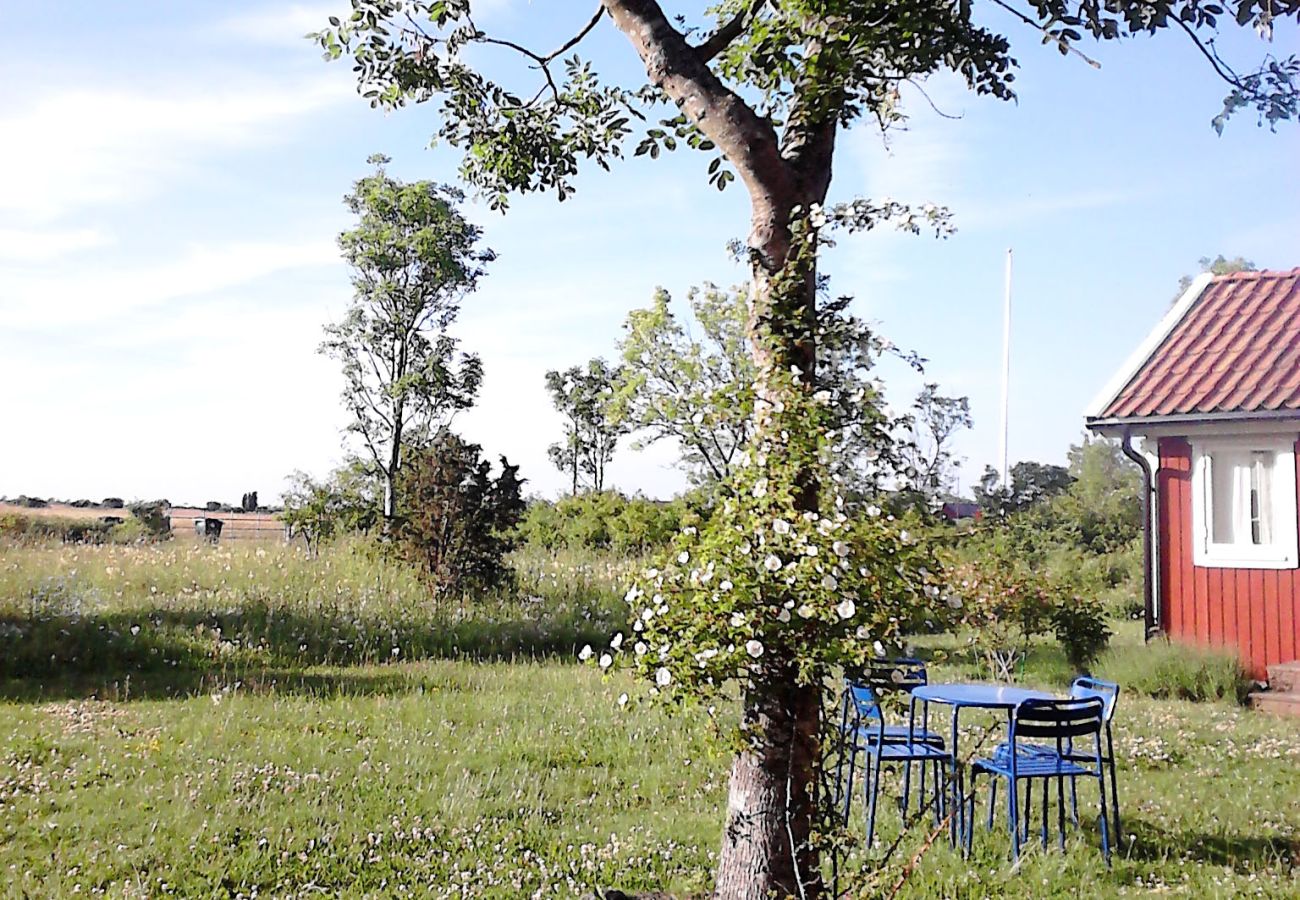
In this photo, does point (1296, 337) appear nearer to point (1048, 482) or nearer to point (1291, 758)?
point (1291, 758)

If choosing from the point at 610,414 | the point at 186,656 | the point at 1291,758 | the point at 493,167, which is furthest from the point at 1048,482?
the point at 493,167

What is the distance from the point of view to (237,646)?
1002 cm

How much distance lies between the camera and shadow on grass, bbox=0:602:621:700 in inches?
347

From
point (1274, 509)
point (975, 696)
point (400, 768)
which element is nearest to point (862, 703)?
point (975, 696)

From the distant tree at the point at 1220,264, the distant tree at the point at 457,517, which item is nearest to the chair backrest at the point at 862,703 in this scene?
the distant tree at the point at 457,517

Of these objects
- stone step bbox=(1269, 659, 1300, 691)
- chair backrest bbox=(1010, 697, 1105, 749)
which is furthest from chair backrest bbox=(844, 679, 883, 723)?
stone step bbox=(1269, 659, 1300, 691)

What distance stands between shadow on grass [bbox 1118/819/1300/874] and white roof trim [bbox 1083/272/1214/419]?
5769 millimetres

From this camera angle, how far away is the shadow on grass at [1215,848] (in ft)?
16.1

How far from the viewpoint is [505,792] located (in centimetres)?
578

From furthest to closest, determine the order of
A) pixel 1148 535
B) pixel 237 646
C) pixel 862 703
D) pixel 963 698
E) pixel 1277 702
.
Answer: pixel 1148 535
pixel 237 646
pixel 1277 702
pixel 963 698
pixel 862 703

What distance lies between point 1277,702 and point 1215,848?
4535 millimetres

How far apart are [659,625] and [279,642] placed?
307 inches

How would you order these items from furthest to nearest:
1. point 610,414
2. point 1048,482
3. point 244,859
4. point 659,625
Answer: point 1048,482 < point 610,414 < point 244,859 < point 659,625

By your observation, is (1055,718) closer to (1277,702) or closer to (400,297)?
(1277,702)
